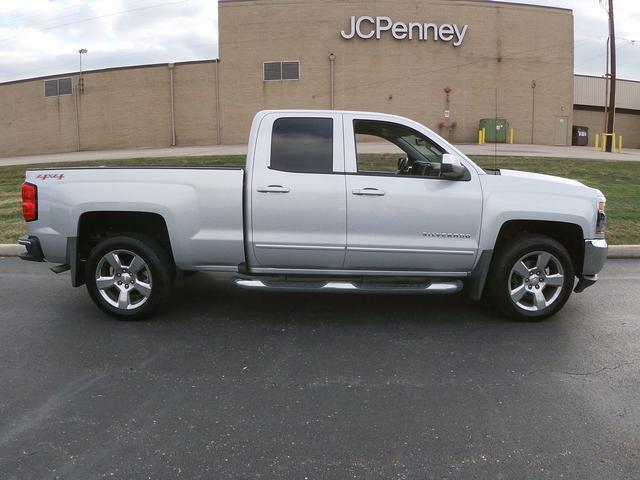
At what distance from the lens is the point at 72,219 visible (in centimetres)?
556

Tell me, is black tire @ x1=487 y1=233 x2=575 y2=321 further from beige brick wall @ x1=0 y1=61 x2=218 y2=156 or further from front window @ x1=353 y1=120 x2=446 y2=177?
beige brick wall @ x1=0 y1=61 x2=218 y2=156

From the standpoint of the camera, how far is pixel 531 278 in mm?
5645

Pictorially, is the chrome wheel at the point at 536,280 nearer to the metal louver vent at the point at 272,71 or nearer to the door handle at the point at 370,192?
the door handle at the point at 370,192

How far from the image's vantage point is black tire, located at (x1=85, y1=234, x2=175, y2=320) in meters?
5.56

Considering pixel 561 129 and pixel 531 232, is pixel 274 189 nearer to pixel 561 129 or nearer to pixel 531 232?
pixel 531 232

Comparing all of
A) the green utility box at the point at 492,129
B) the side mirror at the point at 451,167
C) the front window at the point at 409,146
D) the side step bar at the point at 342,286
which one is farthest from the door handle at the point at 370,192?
the green utility box at the point at 492,129

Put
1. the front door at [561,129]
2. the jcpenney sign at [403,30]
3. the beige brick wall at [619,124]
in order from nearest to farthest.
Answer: the jcpenney sign at [403,30], the front door at [561,129], the beige brick wall at [619,124]

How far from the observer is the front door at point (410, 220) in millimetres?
5438

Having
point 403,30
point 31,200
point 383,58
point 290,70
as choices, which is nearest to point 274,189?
point 31,200

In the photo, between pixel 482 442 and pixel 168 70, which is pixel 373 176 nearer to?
pixel 482 442

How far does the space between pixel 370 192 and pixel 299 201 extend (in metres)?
0.63

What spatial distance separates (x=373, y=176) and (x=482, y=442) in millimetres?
2733

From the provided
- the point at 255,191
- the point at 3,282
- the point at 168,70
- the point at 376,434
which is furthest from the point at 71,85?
the point at 376,434

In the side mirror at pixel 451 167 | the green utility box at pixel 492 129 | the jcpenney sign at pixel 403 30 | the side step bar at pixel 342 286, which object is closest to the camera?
the side mirror at pixel 451 167
